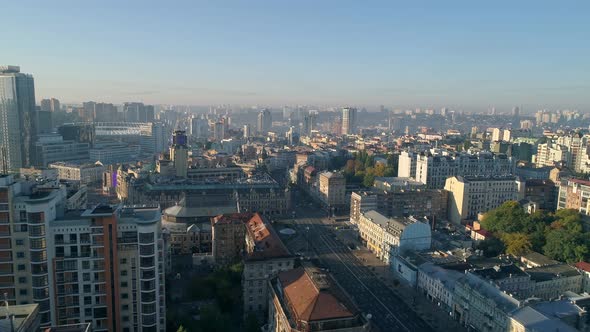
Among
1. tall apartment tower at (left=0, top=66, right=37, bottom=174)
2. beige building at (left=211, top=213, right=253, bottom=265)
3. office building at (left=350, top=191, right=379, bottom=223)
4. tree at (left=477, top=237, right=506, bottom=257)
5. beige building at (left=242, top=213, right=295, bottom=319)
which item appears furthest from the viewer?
tall apartment tower at (left=0, top=66, right=37, bottom=174)

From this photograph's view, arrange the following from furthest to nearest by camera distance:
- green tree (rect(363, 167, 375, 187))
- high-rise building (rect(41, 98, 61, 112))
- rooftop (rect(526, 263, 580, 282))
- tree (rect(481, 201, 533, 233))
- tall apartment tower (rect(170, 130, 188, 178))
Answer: high-rise building (rect(41, 98, 61, 112)), green tree (rect(363, 167, 375, 187)), tall apartment tower (rect(170, 130, 188, 178)), tree (rect(481, 201, 533, 233)), rooftop (rect(526, 263, 580, 282))

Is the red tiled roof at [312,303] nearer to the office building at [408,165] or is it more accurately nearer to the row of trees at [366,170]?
the office building at [408,165]

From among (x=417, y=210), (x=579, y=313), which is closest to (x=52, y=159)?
(x=417, y=210)

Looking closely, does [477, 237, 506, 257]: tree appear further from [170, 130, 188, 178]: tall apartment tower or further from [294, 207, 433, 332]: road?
[170, 130, 188, 178]: tall apartment tower

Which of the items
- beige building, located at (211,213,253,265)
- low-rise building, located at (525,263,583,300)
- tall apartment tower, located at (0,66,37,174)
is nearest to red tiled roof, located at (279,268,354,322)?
beige building, located at (211,213,253,265)

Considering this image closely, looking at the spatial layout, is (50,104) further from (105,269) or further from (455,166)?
(105,269)

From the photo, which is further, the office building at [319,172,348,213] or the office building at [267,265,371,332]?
the office building at [319,172,348,213]
